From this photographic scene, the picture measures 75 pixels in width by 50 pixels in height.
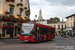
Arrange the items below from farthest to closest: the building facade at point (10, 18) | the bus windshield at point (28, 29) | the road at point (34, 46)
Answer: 1. the building facade at point (10, 18)
2. the bus windshield at point (28, 29)
3. the road at point (34, 46)

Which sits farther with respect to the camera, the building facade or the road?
the building facade

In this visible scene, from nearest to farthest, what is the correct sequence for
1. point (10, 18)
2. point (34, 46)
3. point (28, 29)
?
point (34, 46) < point (28, 29) < point (10, 18)

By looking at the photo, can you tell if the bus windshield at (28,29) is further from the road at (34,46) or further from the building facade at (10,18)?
the building facade at (10,18)

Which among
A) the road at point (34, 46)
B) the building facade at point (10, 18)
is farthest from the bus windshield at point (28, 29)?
the building facade at point (10, 18)

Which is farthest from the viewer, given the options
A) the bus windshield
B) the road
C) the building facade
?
the building facade

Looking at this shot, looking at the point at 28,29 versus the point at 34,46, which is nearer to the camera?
the point at 34,46

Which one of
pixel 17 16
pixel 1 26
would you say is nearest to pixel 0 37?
pixel 1 26

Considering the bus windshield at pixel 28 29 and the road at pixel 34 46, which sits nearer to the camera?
the road at pixel 34 46

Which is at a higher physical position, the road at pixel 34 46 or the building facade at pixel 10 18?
the building facade at pixel 10 18

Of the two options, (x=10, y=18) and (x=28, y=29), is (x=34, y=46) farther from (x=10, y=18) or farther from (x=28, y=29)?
(x=10, y=18)

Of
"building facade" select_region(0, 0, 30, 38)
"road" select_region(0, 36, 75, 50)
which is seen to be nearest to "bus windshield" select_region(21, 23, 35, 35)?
"road" select_region(0, 36, 75, 50)

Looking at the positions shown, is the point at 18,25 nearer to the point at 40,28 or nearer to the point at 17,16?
the point at 17,16

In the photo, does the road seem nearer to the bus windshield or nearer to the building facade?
the bus windshield

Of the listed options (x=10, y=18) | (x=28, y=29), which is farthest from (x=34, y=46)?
(x=10, y=18)
